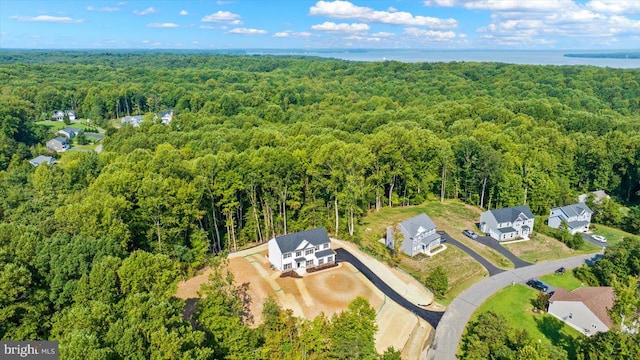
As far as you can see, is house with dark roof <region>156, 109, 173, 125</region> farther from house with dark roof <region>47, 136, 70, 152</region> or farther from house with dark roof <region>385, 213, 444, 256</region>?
house with dark roof <region>385, 213, 444, 256</region>

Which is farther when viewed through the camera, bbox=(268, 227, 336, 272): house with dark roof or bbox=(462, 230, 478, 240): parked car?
bbox=(462, 230, 478, 240): parked car

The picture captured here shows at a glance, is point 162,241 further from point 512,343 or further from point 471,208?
point 471,208

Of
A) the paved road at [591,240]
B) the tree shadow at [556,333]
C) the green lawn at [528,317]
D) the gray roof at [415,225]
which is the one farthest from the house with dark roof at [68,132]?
the paved road at [591,240]

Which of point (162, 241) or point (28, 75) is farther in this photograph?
point (28, 75)

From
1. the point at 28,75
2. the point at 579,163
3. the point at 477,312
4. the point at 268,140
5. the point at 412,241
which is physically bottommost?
the point at 477,312

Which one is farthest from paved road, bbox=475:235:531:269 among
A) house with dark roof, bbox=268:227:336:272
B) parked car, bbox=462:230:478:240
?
house with dark roof, bbox=268:227:336:272

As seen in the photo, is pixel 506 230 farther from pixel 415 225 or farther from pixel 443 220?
pixel 415 225

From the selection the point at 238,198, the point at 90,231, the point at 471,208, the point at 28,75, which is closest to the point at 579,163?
the point at 471,208
